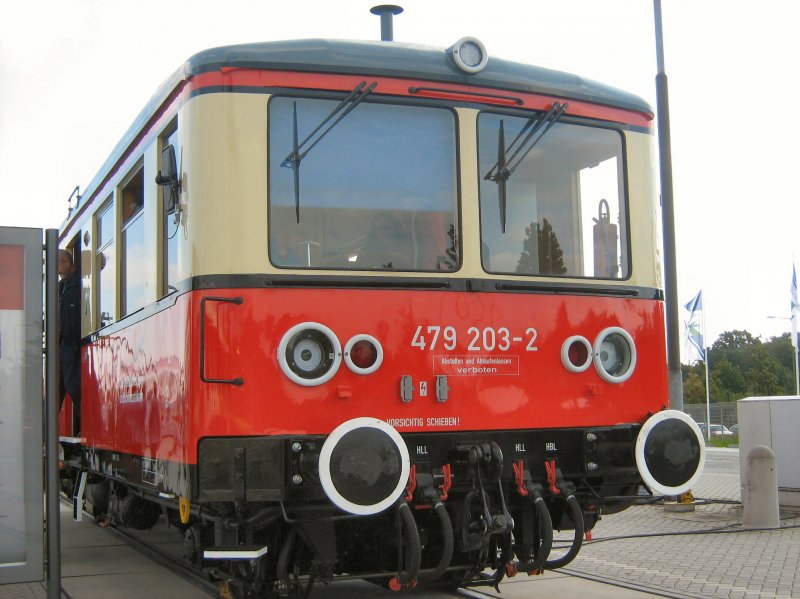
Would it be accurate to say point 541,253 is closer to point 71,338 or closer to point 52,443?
point 52,443

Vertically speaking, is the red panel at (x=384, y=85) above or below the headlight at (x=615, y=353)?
above

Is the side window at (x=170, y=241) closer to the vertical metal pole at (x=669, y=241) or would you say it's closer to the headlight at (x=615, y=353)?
the headlight at (x=615, y=353)

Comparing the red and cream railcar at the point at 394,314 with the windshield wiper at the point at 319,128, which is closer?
the red and cream railcar at the point at 394,314

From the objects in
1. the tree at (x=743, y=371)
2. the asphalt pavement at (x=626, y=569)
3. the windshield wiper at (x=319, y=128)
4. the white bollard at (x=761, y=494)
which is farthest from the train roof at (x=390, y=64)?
the tree at (x=743, y=371)

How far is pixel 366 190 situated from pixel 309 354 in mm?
918

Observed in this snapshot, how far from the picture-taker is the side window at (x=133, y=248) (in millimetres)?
6355

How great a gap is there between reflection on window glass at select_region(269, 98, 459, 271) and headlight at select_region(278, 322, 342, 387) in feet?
1.14

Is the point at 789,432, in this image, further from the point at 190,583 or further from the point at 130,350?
the point at 130,350

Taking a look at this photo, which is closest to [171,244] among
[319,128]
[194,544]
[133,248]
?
[319,128]

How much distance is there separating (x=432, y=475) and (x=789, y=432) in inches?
276

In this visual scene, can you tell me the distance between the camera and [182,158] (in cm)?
536

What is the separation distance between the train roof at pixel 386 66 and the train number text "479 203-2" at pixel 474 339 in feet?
4.39

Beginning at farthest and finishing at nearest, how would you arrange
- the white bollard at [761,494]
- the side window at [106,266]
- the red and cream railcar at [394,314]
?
1. the white bollard at [761,494]
2. the side window at [106,266]
3. the red and cream railcar at [394,314]

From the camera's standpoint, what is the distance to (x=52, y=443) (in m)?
5.29
